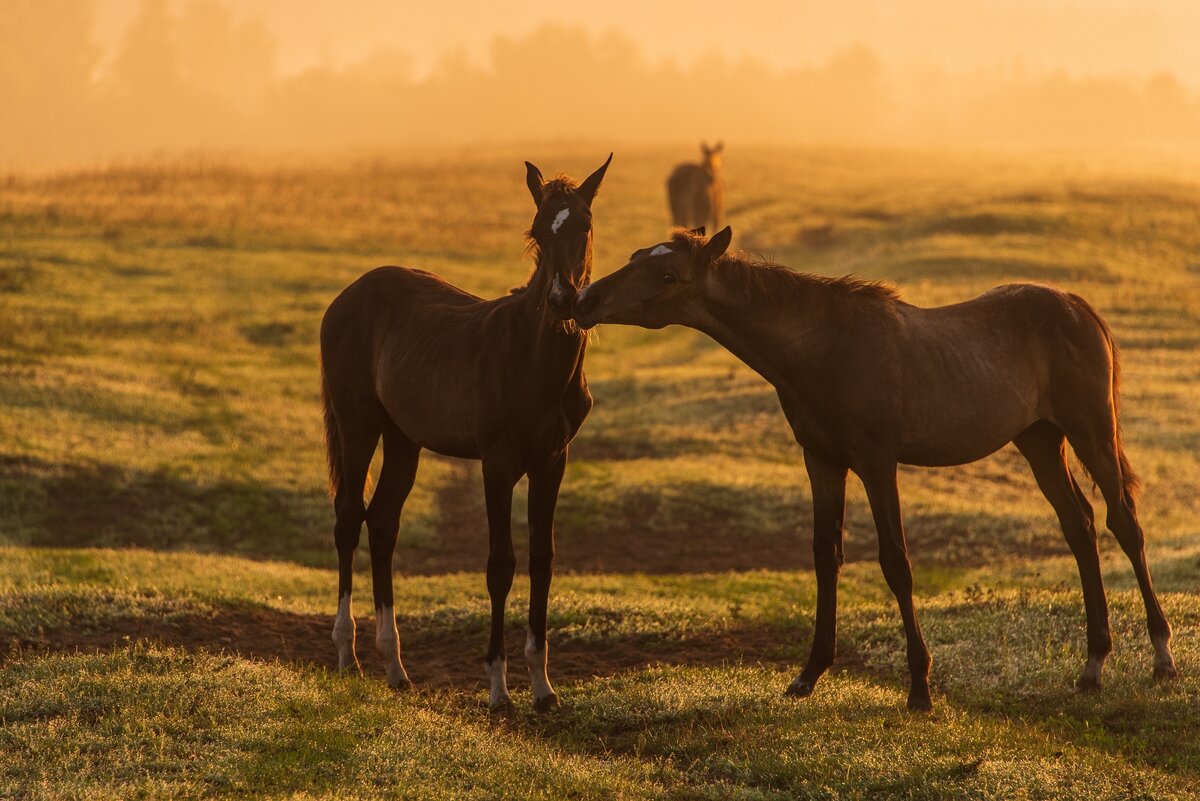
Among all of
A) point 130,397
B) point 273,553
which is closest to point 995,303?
point 273,553

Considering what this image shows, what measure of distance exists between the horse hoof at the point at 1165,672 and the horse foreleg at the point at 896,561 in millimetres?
2127

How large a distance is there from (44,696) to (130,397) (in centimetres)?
1679

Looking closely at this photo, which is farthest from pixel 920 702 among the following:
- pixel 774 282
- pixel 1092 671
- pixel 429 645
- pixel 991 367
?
pixel 429 645

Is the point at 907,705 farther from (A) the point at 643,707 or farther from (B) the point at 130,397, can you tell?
(B) the point at 130,397

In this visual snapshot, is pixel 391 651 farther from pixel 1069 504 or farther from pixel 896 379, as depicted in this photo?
pixel 1069 504

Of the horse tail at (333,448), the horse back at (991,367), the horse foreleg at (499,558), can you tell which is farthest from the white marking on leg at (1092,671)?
the horse tail at (333,448)

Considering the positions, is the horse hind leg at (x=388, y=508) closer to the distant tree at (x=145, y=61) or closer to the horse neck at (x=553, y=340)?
the horse neck at (x=553, y=340)

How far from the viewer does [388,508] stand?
12.0 meters

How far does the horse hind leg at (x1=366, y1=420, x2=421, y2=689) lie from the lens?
38.1ft

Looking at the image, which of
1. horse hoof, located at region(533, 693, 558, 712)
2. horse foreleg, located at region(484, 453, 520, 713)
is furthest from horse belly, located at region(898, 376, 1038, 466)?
horse hoof, located at region(533, 693, 558, 712)

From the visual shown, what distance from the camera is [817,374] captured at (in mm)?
9961

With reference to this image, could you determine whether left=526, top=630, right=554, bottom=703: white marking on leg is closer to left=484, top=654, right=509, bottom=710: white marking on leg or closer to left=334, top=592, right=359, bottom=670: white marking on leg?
left=484, top=654, right=509, bottom=710: white marking on leg

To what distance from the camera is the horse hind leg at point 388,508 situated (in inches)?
457

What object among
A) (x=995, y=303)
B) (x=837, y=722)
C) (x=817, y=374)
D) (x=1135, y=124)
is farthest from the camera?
(x=1135, y=124)
